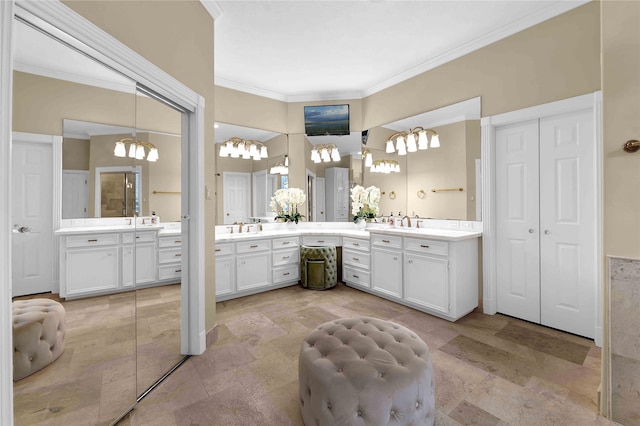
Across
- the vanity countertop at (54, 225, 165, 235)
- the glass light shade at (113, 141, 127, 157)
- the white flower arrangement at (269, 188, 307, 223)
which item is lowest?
the vanity countertop at (54, 225, 165, 235)

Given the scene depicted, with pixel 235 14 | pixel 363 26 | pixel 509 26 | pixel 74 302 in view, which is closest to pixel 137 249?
pixel 74 302

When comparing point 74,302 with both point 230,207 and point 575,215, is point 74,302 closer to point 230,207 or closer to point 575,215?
point 230,207

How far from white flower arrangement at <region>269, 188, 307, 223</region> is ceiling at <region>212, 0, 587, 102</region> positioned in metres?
1.73

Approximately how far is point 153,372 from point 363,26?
388 centimetres

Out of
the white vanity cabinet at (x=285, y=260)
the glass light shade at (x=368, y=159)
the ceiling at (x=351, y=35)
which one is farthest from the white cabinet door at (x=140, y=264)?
the glass light shade at (x=368, y=159)

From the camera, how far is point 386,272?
3812 mm

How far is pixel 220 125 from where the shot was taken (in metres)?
4.24

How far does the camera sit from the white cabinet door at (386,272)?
3648 millimetres

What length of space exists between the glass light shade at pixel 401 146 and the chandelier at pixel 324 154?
3.52 ft

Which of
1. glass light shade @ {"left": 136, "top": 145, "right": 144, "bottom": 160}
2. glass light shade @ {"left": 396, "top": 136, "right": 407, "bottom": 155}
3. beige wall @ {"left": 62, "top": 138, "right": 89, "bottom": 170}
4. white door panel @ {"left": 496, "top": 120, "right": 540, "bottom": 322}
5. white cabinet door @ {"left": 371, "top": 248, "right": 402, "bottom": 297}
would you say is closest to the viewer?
beige wall @ {"left": 62, "top": 138, "right": 89, "bottom": 170}

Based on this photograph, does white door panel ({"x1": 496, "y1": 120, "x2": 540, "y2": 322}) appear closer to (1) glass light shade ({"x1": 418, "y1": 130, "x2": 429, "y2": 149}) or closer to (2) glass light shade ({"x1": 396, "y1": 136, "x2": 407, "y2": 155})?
(1) glass light shade ({"x1": 418, "y1": 130, "x2": 429, "y2": 149})

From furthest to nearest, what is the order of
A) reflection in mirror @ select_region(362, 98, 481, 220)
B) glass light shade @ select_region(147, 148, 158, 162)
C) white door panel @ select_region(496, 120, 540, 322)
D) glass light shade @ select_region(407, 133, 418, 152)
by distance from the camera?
glass light shade @ select_region(407, 133, 418, 152) < reflection in mirror @ select_region(362, 98, 481, 220) < white door panel @ select_region(496, 120, 540, 322) < glass light shade @ select_region(147, 148, 158, 162)

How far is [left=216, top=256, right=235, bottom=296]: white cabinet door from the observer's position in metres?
3.72

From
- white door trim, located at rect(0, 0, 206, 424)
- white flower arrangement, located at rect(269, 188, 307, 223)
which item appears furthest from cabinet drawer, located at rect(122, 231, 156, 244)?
white flower arrangement, located at rect(269, 188, 307, 223)
